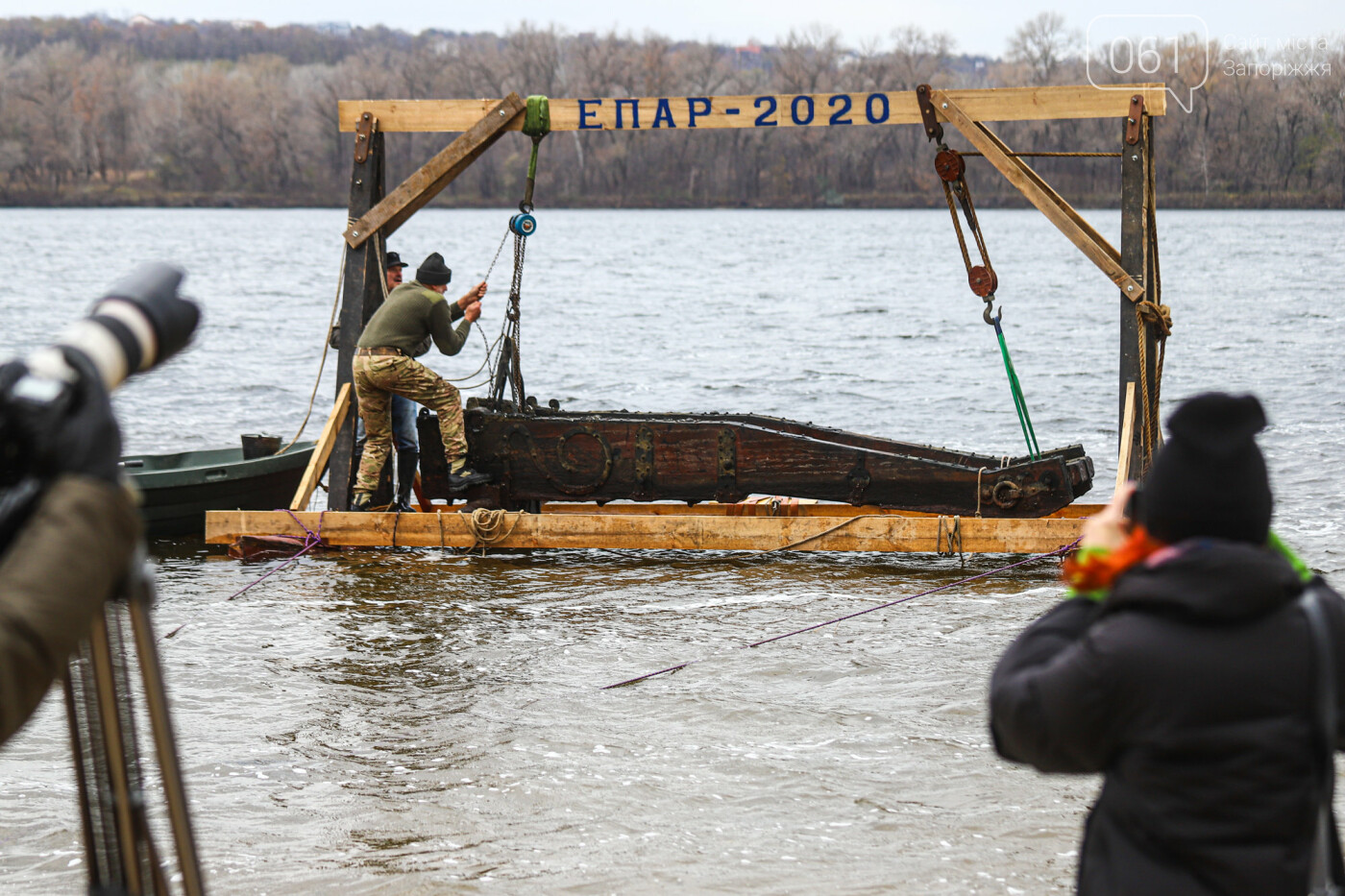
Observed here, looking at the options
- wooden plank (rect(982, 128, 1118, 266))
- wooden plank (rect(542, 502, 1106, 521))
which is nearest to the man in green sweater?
wooden plank (rect(542, 502, 1106, 521))

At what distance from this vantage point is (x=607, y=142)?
103m

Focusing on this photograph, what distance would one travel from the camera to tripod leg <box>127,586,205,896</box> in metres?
2.09

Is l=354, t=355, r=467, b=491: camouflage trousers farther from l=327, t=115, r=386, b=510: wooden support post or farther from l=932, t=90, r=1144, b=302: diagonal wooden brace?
l=932, t=90, r=1144, b=302: diagonal wooden brace

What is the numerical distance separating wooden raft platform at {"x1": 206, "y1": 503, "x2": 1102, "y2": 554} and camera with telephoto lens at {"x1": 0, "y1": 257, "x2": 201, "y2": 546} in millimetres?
7144

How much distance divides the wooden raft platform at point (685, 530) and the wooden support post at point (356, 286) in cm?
38

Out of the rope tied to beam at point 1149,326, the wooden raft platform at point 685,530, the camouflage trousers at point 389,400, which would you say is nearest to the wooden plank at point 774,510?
the wooden raft platform at point 685,530

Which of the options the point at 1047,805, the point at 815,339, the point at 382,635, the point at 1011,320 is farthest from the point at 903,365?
the point at 1047,805

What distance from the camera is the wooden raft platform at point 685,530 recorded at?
8898 millimetres

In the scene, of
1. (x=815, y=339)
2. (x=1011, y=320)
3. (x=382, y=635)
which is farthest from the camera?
(x=1011, y=320)

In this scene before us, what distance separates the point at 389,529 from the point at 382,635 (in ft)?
5.67

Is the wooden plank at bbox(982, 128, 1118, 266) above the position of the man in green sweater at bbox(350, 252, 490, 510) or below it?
above

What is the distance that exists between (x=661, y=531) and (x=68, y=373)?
7.42m

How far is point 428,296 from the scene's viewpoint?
918 centimetres

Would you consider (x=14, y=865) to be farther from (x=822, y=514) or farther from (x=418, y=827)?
(x=822, y=514)
